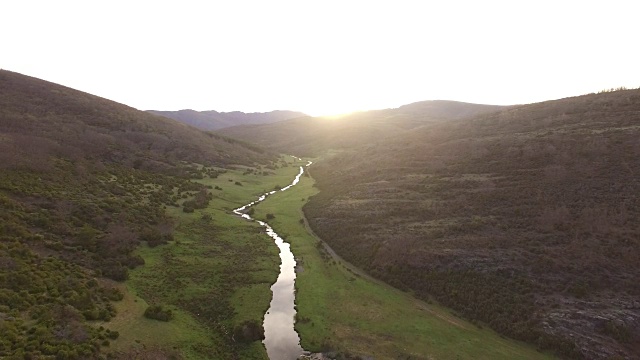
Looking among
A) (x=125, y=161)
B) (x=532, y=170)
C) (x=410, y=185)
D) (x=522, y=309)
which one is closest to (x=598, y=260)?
(x=522, y=309)

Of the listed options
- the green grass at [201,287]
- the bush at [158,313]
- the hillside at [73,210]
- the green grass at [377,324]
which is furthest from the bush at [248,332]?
the bush at [158,313]

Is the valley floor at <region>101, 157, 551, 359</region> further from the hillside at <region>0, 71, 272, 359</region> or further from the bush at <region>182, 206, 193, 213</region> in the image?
the bush at <region>182, 206, 193, 213</region>

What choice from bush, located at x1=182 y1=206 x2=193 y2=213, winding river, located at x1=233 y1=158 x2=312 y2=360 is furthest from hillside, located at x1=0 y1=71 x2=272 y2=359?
winding river, located at x1=233 y1=158 x2=312 y2=360

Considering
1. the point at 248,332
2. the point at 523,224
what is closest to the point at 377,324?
the point at 248,332

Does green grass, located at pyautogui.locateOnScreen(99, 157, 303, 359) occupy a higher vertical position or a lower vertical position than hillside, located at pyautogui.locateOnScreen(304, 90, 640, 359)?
lower

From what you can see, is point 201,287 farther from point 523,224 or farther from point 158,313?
point 523,224

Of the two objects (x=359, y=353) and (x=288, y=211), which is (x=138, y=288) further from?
(x=288, y=211)

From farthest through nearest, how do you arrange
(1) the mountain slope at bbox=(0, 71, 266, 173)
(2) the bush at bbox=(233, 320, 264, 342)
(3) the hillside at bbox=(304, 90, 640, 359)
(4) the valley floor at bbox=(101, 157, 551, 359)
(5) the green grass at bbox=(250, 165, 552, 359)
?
1. (1) the mountain slope at bbox=(0, 71, 266, 173)
2. (3) the hillside at bbox=(304, 90, 640, 359)
3. (2) the bush at bbox=(233, 320, 264, 342)
4. (5) the green grass at bbox=(250, 165, 552, 359)
5. (4) the valley floor at bbox=(101, 157, 551, 359)
